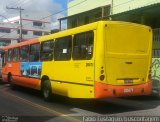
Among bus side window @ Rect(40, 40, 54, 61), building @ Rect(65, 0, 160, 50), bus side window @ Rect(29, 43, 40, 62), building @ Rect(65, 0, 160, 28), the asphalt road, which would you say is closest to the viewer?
the asphalt road

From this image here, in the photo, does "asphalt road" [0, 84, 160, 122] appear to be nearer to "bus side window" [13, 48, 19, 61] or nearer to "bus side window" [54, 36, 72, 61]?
"bus side window" [54, 36, 72, 61]

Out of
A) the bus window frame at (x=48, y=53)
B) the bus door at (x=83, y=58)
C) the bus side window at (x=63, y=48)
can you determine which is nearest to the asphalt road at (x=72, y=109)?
the bus door at (x=83, y=58)

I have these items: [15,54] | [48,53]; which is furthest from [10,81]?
[48,53]

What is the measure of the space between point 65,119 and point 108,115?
1514mm

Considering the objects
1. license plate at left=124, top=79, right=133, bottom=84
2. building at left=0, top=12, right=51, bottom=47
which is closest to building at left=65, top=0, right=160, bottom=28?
license plate at left=124, top=79, right=133, bottom=84

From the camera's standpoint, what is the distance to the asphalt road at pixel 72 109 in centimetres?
1273

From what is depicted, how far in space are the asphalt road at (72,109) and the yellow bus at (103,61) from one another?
1.98 ft

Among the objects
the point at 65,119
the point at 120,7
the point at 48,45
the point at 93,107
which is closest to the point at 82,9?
the point at 120,7

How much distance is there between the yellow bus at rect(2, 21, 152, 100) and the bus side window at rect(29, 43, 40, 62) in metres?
2.48

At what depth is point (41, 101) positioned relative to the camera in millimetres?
17344

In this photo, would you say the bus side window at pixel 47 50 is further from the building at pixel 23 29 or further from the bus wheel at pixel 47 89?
the building at pixel 23 29

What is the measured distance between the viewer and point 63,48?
15797 mm

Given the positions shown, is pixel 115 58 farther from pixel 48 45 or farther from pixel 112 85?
pixel 48 45

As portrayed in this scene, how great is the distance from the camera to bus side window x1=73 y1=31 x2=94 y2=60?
44.9 ft
